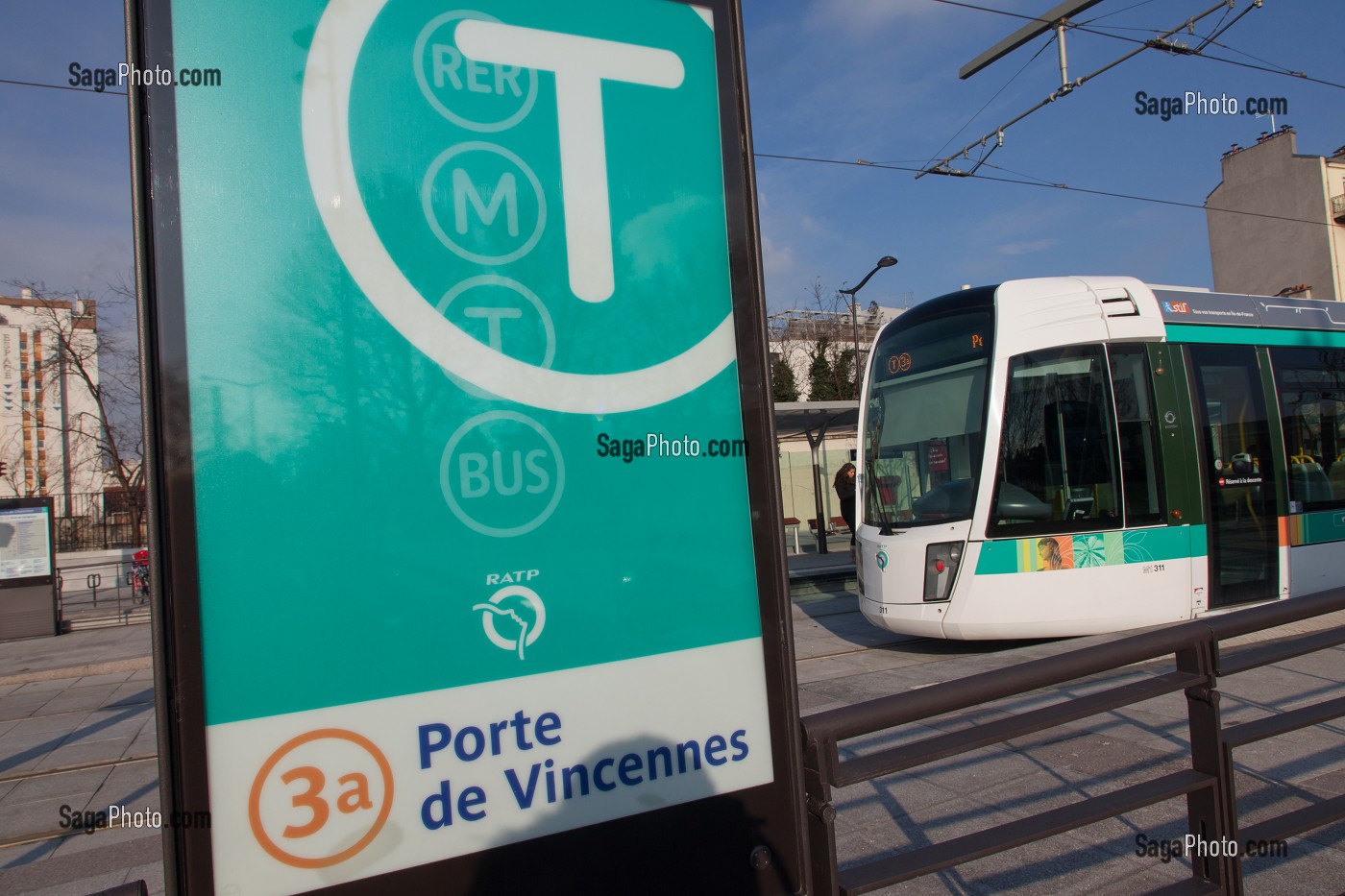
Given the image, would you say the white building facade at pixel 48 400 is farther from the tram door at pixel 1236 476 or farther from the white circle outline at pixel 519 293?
the white circle outline at pixel 519 293

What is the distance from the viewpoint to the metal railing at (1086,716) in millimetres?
1956

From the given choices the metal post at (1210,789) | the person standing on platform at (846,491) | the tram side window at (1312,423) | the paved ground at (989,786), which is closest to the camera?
the metal post at (1210,789)

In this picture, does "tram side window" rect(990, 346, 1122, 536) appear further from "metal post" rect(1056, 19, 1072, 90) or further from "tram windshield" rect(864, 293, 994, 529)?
"metal post" rect(1056, 19, 1072, 90)

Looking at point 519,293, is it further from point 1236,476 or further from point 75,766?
point 1236,476

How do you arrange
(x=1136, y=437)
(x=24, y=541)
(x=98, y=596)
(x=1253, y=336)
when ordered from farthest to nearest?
(x=98, y=596), (x=24, y=541), (x=1253, y=336), (x=1136, y=437)

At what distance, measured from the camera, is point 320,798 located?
1.45 meters

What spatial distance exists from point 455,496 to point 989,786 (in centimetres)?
404

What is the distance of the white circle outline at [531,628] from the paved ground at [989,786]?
270cm

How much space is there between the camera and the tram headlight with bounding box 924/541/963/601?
27.0 feet

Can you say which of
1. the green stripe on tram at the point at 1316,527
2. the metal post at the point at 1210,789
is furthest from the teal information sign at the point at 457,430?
the green stripe on tram at the point at 1316,527

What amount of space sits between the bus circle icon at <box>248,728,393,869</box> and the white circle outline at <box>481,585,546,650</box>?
262mm

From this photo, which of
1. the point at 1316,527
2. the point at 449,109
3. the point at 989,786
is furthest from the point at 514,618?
the point at 1316,527

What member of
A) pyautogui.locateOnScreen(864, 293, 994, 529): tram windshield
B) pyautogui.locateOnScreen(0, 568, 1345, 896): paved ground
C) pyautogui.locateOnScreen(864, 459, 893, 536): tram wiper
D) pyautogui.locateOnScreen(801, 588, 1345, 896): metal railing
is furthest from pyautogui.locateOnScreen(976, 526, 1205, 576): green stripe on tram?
pyautogui.locateOnScreen(801, 588, 1345, 896): metal railing

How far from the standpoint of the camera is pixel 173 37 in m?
1.43
